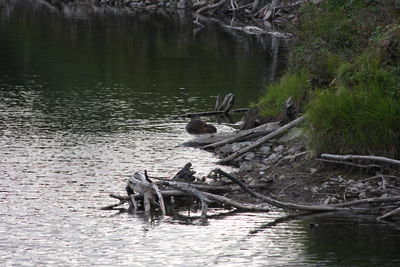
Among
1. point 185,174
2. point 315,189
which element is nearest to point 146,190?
point 185,174

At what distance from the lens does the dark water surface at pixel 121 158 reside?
53.5 feet

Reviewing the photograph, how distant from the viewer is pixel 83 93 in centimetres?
3622

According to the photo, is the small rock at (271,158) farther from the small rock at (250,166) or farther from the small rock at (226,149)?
the small rock at (226,149)

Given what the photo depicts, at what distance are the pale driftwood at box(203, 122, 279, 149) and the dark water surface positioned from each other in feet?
2.36

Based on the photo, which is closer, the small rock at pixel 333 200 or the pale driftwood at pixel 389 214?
the pale driftwood at pixel 389 214

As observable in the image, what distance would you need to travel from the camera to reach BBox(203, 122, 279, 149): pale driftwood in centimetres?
2517

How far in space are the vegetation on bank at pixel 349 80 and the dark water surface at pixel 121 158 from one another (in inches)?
98.6

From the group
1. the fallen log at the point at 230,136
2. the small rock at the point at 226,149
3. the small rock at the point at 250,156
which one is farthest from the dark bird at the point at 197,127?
the small rock at the point at 250,156

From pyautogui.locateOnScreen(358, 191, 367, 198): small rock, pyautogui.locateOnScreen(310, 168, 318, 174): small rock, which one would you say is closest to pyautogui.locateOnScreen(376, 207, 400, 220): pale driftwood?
pyautogui.locateOnScreen(358, 191, 367, 198): small rock

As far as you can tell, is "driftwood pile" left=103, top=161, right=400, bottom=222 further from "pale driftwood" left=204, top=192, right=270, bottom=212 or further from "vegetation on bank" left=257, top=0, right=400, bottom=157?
"vegetation on bank" left=257, top=0, right=400, bottom=157

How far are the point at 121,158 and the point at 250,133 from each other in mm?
3310

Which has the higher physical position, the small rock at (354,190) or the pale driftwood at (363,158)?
the pale driftwood at (363,158)

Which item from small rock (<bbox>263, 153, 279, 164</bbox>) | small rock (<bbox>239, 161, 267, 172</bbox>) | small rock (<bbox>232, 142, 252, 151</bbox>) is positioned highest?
small rock (<bbox>263, 153, 279, 164</bbox>)

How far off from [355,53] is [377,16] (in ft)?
3.94
